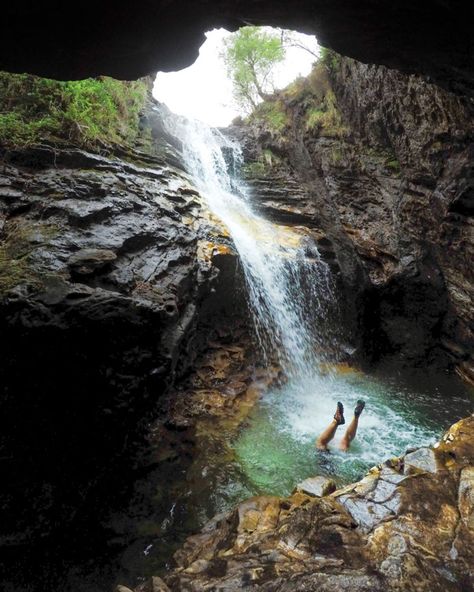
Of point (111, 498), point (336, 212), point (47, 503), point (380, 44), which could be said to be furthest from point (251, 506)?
point (336, 212)

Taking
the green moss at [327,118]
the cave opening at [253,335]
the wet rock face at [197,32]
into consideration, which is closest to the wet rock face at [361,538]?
the cave opening at [253,335]

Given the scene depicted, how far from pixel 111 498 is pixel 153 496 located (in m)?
0.57

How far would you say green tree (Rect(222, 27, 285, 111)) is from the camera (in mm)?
17359

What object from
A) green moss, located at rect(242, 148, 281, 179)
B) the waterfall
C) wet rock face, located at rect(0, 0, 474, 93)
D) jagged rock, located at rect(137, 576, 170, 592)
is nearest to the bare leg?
the waterfall

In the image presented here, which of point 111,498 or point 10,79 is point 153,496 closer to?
point 111,498

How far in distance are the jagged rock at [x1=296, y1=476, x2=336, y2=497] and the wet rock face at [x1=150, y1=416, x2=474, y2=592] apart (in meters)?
0.11

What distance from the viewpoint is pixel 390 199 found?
9.84 m

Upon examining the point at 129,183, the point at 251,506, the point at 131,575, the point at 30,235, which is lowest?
the point at 131,575

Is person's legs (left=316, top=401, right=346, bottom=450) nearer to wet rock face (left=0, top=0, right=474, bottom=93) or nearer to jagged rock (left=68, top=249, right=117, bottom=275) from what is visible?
jagged rock (left=68, top=249, right=117, bottom=275)

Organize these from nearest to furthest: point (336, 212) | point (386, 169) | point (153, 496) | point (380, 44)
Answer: point (380, 44) → point (153, 496) → point (386, 169) → point (336, 212)

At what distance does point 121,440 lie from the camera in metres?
5.40

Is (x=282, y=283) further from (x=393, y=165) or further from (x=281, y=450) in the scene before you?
(x=281, y=450)

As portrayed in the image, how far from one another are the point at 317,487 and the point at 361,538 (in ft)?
4.79

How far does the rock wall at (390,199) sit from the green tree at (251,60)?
6.09m
